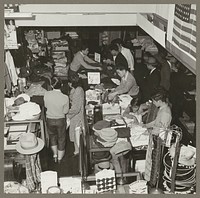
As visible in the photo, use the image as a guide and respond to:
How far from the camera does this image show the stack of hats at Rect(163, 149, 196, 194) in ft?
11.0

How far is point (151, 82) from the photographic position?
476 centimetres

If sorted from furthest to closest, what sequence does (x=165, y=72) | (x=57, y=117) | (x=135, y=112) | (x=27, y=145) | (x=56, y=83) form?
(x=165, y=72)
(x=56, y=83)
(x=135, y=112)
(x=57, y=117)
(x=27, y=145)

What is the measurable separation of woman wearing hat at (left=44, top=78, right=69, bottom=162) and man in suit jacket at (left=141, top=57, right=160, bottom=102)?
123 centimetres

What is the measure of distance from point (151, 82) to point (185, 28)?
6.53 feet

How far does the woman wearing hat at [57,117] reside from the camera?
395 cm

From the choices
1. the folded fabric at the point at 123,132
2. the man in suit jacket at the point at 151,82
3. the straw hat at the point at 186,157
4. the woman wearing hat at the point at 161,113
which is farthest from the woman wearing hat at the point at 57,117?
the straw hat at the point at 186,157

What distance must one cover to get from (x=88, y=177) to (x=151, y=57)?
121 inches

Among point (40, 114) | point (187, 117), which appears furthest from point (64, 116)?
point (187, 117)

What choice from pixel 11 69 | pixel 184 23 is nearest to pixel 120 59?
pixel 11 69

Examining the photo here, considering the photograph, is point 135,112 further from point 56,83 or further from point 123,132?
point 56,83

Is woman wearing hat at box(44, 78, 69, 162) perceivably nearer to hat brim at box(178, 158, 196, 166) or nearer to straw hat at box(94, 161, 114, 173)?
straw hat at box(94, 161, 114, 173)

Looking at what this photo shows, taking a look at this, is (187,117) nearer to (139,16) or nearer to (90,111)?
(90,111)

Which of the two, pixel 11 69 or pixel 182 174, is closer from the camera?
pixel 182 174

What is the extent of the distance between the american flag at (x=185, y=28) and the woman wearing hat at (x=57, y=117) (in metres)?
1.54
